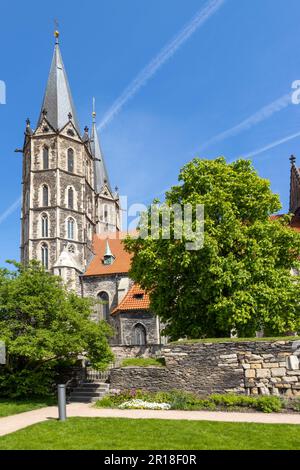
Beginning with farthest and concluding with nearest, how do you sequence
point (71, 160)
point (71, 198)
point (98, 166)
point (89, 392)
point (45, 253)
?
point (98, 166), point (71, 160), point (71, 198), point (45, 253), point (89, 392)

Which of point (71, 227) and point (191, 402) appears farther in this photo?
point (71, 227)

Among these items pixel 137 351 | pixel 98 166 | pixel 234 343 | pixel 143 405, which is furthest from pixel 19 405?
pixel 98 166

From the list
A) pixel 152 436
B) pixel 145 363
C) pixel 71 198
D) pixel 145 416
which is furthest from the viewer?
pixel 71 198

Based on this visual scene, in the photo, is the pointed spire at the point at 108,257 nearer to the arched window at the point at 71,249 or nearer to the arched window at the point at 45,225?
the arched window at the point at 71,249

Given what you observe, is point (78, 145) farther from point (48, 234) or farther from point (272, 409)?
point (272, 409)

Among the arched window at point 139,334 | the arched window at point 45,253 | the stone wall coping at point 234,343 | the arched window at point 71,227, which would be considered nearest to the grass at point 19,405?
the stone wall coping at point 234,343

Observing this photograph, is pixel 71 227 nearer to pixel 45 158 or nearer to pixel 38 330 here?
pixel 45 158

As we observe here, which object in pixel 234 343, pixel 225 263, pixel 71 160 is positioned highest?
pixel 71 160

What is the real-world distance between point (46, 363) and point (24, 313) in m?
2.18

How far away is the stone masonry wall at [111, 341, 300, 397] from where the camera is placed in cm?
1259

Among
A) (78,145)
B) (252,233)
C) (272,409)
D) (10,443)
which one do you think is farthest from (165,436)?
(78,145)

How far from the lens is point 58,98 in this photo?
149 feet

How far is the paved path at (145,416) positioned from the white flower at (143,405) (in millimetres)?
460

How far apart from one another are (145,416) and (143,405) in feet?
6.06
